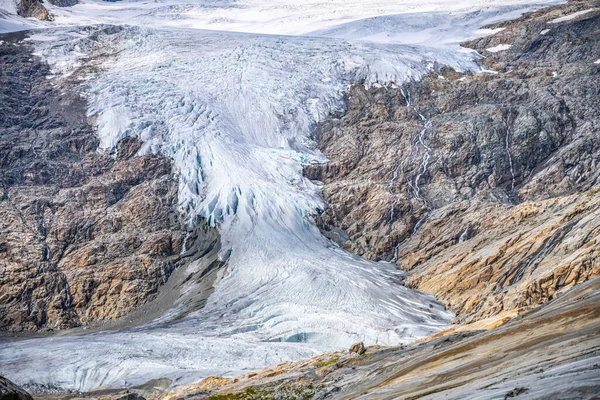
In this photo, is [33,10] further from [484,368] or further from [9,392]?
[484,368]

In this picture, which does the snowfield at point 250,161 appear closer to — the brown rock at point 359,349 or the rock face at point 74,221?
the rock face at point 74,221

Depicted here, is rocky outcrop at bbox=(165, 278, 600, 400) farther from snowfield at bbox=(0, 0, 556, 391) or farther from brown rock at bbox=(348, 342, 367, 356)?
snowfield at bbox=(0, 0, 556, 391)

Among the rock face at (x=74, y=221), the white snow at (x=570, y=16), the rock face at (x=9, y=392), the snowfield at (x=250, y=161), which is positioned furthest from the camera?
the white snow at (x=570, y=16)

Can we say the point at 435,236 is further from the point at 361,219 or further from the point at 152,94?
the point at 152,94

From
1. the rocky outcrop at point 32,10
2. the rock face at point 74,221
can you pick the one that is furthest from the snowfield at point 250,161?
the rocky outcrop at point 32,10

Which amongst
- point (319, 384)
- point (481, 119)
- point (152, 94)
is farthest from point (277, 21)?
point (319, 384)
